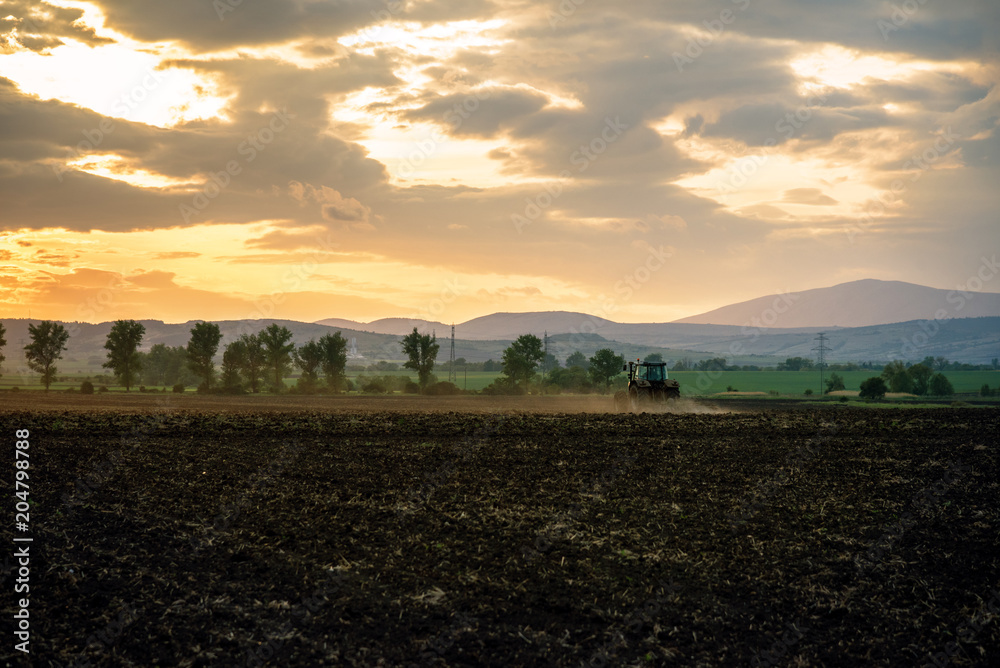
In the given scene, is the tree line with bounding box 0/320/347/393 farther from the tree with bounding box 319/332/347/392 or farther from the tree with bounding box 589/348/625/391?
the tree with bounding box 589/348/625/391

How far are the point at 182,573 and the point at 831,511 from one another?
1507 centimetres

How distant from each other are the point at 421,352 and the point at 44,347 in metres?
54.9

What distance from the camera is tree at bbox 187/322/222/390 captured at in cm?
9231

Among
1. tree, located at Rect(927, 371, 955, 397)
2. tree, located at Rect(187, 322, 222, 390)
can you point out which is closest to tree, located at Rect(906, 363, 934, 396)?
tree, located at Rect(927, 371, 955, 397)

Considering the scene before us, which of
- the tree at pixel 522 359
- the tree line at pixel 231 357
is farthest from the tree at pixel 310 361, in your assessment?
the tree at pixel 522 359

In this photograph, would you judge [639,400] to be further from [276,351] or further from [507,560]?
[276,351]

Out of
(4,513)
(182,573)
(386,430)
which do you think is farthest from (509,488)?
(386,430)

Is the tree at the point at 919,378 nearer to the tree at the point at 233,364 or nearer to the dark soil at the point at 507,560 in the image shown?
the dark soil at the point at 507,560

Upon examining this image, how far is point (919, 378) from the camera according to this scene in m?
96.6

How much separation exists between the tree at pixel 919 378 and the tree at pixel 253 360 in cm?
9031

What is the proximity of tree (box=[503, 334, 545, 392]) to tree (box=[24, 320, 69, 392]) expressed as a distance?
6477 cm

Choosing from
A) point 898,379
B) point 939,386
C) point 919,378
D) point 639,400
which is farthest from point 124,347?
point 939,386

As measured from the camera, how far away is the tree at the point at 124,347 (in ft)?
315

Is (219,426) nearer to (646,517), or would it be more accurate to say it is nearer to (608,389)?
(646,517)
